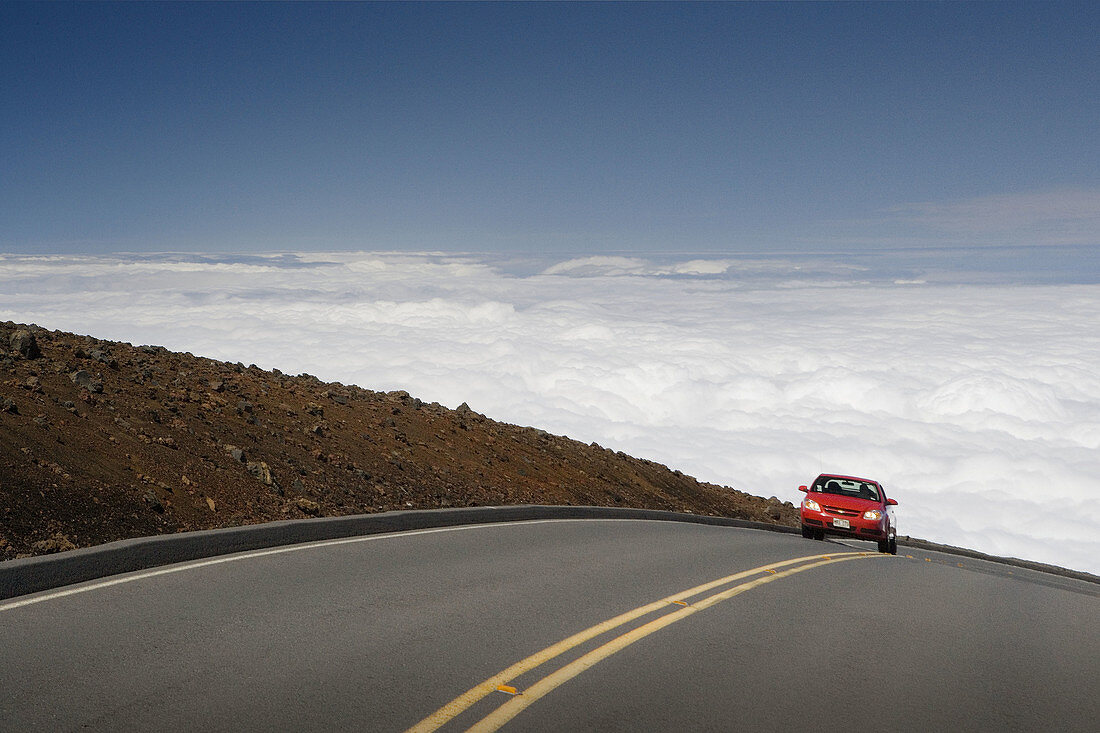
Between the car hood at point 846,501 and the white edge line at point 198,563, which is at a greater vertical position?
the car hood at point 846,501

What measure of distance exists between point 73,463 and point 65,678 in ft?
20.6

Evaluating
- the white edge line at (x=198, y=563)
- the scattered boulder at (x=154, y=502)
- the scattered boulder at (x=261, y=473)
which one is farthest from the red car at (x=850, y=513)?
the scattered boulder at (x=154, y=502)

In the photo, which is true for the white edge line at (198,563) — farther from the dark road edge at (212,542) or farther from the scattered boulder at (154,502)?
the scattered boulder at (154,502)

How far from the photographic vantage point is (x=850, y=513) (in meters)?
18.8

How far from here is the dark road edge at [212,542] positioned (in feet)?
24.3

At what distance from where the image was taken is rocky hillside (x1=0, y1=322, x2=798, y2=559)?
10.1m

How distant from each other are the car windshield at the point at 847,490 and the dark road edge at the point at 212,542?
6821 millimetres

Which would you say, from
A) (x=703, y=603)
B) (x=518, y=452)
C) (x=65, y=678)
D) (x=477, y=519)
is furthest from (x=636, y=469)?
(x=65, y=678)

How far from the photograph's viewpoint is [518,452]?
2202cm

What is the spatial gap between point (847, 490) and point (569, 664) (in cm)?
1598

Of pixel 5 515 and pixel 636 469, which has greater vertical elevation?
pixel 636 469

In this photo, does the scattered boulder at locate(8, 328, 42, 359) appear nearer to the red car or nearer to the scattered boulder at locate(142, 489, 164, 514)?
the scattered boulder at locate(142, 489, 164, 514)

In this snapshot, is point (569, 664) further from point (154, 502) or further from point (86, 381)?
point (86, 381)

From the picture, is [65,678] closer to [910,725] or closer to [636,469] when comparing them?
[910,725]
